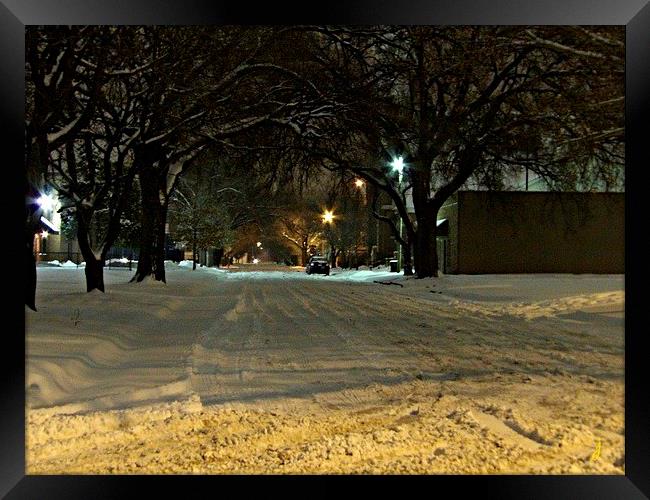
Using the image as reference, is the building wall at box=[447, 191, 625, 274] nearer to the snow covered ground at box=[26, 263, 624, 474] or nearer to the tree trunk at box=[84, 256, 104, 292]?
the snow covered ground at box=[26, 263, 624, 474]

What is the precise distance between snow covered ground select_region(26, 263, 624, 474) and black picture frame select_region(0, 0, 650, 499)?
48cm

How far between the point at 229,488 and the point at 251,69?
45.1 feet

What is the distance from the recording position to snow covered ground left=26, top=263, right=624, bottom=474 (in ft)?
15.8

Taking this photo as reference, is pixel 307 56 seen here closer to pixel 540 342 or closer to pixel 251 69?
pixel 251 69

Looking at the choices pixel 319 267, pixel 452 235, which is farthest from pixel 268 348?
pixel 319 267

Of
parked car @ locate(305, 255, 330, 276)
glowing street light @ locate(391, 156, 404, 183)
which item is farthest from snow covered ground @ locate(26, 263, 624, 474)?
parked car @ locate(305, 255, 330, 276)

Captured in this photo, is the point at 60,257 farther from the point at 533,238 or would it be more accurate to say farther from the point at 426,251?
the point at 533,238

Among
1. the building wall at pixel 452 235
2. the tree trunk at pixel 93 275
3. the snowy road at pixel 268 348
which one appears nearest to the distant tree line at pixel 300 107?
the tree trunk at pixel 93 275
